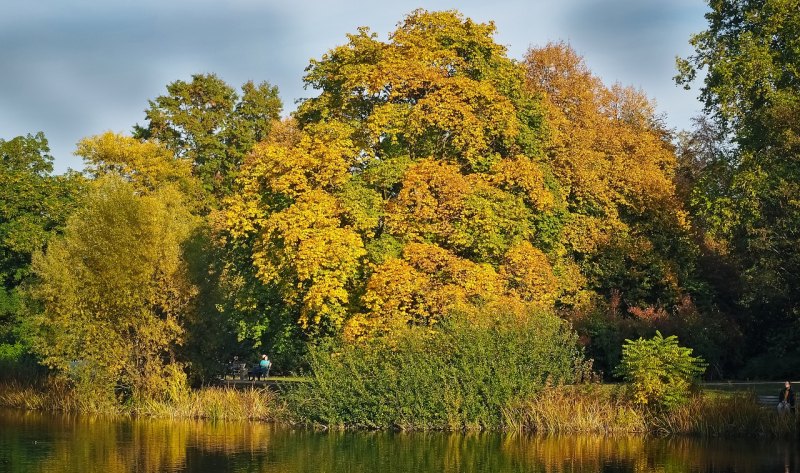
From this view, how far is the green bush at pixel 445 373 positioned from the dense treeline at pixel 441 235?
236 mm

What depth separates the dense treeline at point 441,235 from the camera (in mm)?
36062

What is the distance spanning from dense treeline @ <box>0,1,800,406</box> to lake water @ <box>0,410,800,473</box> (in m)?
3.77

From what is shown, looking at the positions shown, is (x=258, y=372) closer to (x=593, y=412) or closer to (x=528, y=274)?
(x=528, y=274)

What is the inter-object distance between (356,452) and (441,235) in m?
10.4

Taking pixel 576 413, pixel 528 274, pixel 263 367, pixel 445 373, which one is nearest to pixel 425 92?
pixel 528 274

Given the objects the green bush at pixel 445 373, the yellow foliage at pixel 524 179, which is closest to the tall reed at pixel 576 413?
the green bush at pixel 445 373

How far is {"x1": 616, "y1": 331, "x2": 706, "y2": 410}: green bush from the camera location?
102 feet

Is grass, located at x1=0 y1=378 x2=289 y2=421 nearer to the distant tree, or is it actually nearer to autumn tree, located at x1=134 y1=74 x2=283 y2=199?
the distant tree

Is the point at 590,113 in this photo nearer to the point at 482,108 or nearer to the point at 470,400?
the point at 482,108

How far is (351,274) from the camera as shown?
120 ft

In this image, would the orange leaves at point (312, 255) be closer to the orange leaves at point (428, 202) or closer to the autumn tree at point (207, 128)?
the orange leaves at point (428, 202)

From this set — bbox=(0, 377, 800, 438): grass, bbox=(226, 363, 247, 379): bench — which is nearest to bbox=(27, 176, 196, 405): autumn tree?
bbox=(0, 377, 800, 438): grass

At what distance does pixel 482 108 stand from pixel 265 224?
32.4 feet

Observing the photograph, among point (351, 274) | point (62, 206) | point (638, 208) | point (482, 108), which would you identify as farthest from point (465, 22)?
point (62, 206)
